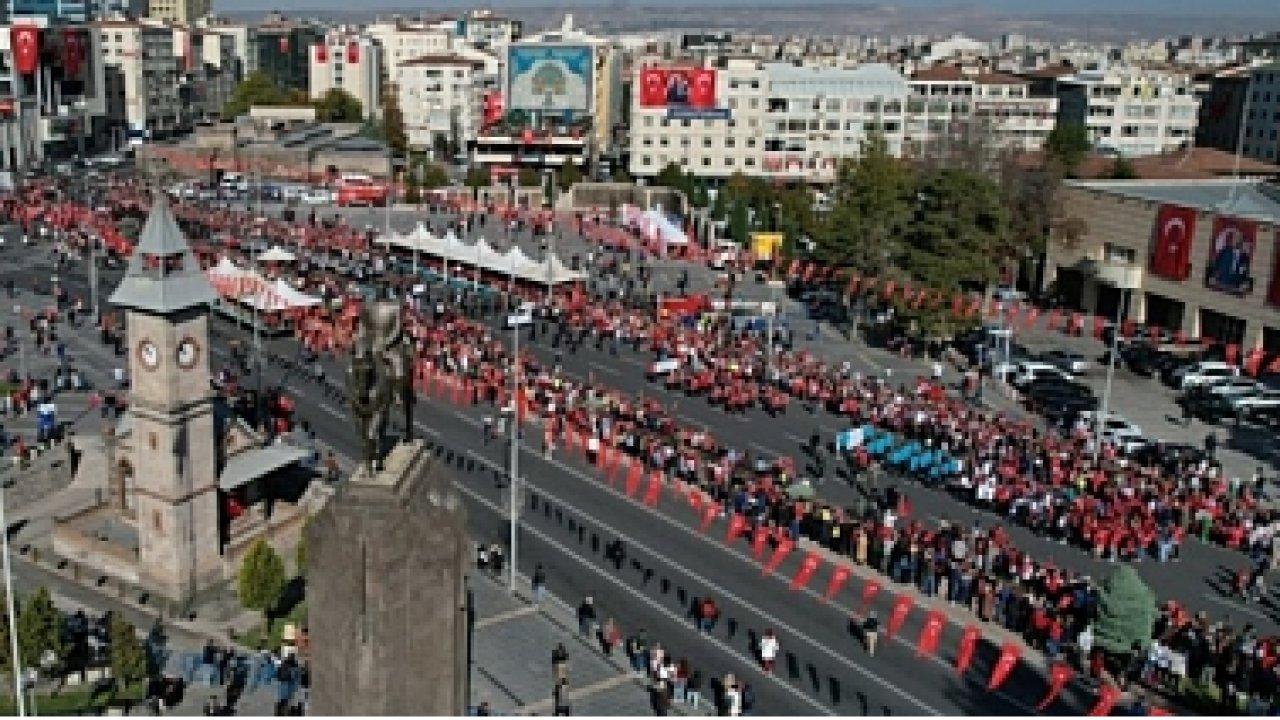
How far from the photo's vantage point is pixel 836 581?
89.8ft

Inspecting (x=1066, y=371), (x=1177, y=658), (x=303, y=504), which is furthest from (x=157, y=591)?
(x=1066, y=371)

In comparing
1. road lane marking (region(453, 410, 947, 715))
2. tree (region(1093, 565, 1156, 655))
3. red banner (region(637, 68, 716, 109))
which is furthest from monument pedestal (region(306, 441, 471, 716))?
red banner (region(637, 68, 716, 109))

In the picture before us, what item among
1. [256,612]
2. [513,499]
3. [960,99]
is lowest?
[256,612]

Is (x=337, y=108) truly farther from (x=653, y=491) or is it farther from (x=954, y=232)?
(x=653, y=491)

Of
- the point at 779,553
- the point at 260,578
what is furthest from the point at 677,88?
the point at 260,578

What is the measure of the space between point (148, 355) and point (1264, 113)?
108473 millimetres

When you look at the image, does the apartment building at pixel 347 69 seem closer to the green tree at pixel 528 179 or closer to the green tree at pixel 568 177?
the green tree at pixel 528 179

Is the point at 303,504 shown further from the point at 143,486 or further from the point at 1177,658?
the point at 1177,658

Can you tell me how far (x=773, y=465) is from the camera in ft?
115

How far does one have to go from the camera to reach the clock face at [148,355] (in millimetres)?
25453

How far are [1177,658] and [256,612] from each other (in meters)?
18.6

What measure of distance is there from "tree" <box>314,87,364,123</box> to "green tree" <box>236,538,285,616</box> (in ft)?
379

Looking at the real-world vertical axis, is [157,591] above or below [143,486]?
below

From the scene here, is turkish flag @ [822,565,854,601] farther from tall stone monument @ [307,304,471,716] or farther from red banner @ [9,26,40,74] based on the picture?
red banner @ [9,26,40,74]
